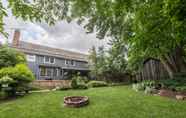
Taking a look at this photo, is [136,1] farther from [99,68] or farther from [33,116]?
[99,68]

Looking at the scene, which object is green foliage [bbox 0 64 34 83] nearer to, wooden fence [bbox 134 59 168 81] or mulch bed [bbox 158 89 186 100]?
mulch bed [bbox 158 89 186 100]

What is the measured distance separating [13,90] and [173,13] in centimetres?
1054

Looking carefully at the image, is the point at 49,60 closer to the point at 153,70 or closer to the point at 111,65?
the point at 111,65

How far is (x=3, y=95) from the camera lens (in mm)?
10188

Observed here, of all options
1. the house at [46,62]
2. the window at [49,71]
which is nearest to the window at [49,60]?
the house at [46,62]

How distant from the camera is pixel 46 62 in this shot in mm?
24453

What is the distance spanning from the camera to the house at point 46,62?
22.4 meters

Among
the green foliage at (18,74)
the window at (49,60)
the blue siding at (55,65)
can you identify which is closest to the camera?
the green foliage at (18,74)

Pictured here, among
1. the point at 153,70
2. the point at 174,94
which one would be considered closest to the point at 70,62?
the point at 153,70

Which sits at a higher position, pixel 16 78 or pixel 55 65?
Result: pixel 55 65

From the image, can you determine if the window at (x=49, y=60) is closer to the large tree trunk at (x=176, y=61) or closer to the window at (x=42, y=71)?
the window at (x=42, y=71)

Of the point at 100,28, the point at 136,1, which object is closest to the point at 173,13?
the point at 136,1

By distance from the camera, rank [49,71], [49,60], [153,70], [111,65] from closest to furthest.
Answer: [153,70]
[111,65]
[49,71]
[49,60]

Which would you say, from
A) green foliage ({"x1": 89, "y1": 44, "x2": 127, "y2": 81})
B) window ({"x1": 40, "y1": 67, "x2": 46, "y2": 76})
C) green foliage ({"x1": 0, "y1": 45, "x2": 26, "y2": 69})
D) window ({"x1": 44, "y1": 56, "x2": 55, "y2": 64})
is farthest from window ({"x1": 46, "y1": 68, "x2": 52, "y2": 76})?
green foliage ({"x1": 0, "y1": 45, "x2": 26, "y2": 69})
